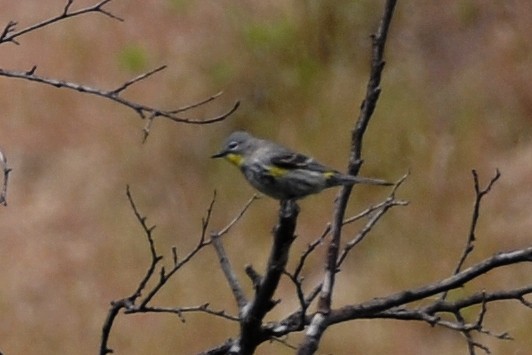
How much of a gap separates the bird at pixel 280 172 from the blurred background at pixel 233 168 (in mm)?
3017

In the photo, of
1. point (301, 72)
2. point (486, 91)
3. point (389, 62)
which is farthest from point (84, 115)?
point (486, 91)

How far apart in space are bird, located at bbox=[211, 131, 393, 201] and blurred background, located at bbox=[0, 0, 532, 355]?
3017 millimetres

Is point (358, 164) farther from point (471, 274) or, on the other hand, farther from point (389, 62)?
point (389, 62)

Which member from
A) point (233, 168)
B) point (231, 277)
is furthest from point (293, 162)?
point (233, 168)

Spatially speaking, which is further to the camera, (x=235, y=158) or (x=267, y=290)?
(x=235, y=158)

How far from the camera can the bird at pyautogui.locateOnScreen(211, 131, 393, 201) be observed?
347 centimetres

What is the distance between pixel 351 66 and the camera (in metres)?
7.92

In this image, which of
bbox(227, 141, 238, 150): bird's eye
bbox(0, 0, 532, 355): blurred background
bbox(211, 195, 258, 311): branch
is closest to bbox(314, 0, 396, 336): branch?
bbox(211, 195, 258, 311): branch

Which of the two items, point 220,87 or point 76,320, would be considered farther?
point 220,87

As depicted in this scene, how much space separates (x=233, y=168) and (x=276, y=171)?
13.0 ft

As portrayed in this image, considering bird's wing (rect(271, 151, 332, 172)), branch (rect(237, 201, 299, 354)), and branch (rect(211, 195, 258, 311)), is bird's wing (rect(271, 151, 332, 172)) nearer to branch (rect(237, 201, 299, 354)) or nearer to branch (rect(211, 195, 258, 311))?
branch (rect(211, 195, 258, 311))

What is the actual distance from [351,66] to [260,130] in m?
0.81

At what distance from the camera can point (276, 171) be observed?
356 centimetres

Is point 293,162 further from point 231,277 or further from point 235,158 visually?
point 231,277
